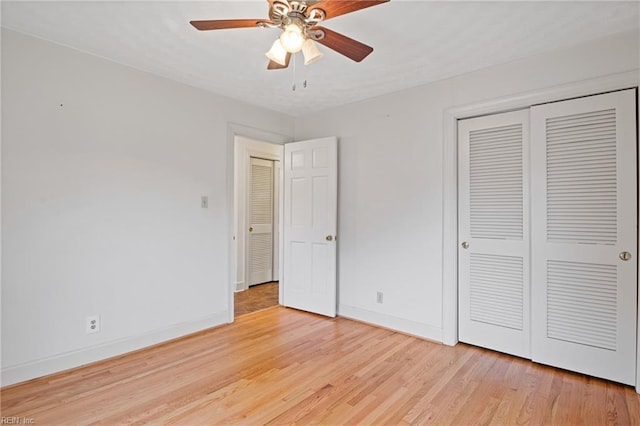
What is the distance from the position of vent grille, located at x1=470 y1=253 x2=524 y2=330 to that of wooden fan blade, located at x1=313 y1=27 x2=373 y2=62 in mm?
2033

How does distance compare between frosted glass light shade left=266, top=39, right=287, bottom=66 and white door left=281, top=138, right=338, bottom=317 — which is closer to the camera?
frosted glass light shade left=266, top=39, right=287, bottom=66

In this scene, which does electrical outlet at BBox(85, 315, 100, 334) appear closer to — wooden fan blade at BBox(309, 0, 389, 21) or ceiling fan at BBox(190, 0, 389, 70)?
ceiling fan at BBox(190, 0, 389, 70)

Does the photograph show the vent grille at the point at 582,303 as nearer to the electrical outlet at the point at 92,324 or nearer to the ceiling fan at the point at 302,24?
the ceiling fan at the point at 302,24

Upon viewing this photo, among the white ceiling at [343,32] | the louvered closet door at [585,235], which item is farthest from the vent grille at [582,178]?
the white ceiling at [343,32]

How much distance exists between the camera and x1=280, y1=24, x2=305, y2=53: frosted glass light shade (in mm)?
1795

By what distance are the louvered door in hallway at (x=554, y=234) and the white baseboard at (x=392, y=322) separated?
29cm

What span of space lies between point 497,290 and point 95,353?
3.38m

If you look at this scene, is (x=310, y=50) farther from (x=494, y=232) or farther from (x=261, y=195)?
(x=261, y=195)

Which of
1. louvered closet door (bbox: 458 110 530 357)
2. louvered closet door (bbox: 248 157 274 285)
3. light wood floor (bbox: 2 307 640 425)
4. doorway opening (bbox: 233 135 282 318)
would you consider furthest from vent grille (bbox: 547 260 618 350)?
louvered closet door (bbox: 248 157 274 285)

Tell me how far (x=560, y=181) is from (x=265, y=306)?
11.2 ft

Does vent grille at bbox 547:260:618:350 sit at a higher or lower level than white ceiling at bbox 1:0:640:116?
lower

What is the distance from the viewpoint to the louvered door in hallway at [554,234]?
2.37 metres

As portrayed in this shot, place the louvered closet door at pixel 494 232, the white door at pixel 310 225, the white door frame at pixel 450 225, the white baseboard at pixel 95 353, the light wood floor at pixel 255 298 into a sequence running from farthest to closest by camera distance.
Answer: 1. the light wood floor at pixel 255 298
2. the white door at pixel 310 225
3. the white door frame at pixel 450 225
4. the louvered closet door at pixel 494 232
5. the white baseboard at pixel 95 353

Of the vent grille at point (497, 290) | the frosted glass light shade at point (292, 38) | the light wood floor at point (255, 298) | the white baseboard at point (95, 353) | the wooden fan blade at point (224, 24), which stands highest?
the wooden fan blade at point (224, 24)
